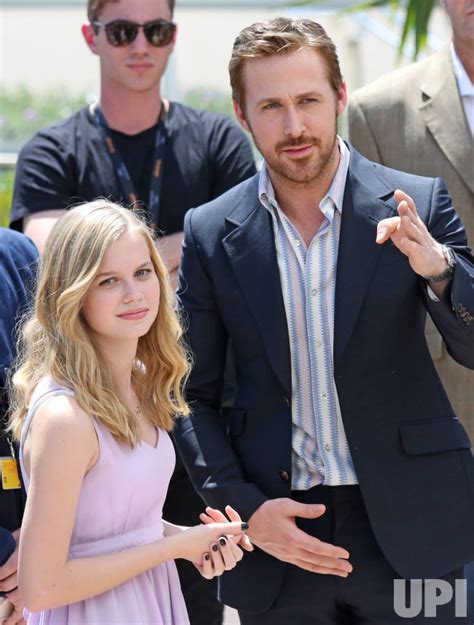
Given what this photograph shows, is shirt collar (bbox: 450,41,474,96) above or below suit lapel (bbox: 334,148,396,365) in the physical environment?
above

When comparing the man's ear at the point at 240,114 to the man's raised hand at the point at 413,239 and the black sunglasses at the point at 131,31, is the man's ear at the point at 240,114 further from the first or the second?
the black sunglasses at the point at 131,31

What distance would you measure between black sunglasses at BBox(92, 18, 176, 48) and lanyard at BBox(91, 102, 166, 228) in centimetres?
29

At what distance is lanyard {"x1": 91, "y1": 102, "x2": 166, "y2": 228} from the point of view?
401 centimetres

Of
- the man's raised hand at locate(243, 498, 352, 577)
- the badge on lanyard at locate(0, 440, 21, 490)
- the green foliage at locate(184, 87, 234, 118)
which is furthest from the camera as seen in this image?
the green foliage at locate(184, 87, 234, 118)

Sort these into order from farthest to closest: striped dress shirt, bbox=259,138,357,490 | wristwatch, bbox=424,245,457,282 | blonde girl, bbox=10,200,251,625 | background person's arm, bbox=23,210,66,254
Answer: background person's arm, bbox=23,210,66,254 → striped dress shirt, bbox=259,138,357,490 → wristwatch, bbox=424,245,457,282 → blonde girl, bbox=10,200,251,625

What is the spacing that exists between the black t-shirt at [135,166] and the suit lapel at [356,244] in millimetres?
1068

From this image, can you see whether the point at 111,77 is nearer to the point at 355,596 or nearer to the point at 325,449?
the point at 325,449

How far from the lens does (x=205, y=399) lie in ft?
10.6

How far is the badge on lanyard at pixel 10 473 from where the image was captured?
3143mm

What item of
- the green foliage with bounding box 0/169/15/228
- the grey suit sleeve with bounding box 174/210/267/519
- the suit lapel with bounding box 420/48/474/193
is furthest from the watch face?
the green foliage with bounding box 0/169/15/228

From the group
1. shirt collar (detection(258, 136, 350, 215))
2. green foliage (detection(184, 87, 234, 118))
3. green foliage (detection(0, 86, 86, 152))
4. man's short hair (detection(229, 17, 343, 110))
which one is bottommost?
green foliage (detection(0, 86, 86, 152))

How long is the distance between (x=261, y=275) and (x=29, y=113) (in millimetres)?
6041

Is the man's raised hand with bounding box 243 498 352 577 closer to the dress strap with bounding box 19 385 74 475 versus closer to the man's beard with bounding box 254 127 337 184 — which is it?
the dress strap with bounding box 19 385 74 475

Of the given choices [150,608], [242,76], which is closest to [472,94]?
[242,76]
